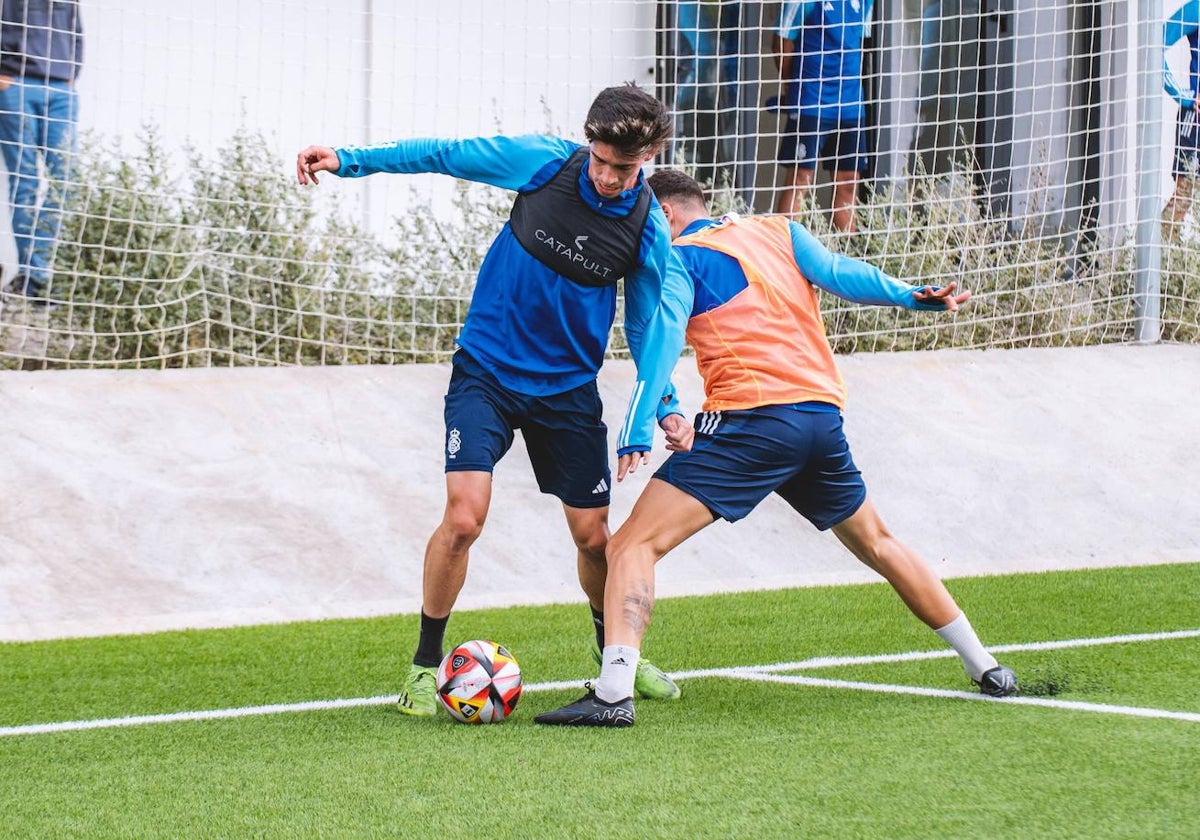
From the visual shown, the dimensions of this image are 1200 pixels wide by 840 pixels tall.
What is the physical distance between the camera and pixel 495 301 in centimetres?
510

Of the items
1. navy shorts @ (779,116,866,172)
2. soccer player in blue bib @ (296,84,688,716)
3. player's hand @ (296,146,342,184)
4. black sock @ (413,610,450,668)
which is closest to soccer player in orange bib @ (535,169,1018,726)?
soccer player in blue bib @ (296,84,688,716)

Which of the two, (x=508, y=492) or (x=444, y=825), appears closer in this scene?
(x=444, y=825)

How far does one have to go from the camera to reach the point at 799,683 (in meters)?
5.33

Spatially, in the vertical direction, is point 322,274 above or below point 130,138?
below

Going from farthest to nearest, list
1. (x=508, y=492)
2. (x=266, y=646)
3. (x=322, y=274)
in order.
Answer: (x=322, y=274)
(x=508, y=492)
(x=266, y=646)

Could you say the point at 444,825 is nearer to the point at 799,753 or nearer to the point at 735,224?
the point at 799,753

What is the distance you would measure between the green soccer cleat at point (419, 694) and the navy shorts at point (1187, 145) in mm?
9177

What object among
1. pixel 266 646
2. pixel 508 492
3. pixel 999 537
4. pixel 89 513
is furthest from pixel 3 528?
pixel 999 537

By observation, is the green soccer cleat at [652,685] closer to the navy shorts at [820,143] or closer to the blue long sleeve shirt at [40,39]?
the blue long sleeve shirt at [40,39]

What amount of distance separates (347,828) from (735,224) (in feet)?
8.44

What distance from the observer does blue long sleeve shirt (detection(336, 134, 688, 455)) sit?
4.92 m

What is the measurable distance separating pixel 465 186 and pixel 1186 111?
6.03m

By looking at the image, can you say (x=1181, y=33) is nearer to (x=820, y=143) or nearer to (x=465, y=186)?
(x=820, y=143)

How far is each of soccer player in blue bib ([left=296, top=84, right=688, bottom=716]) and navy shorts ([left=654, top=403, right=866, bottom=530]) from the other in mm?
140
